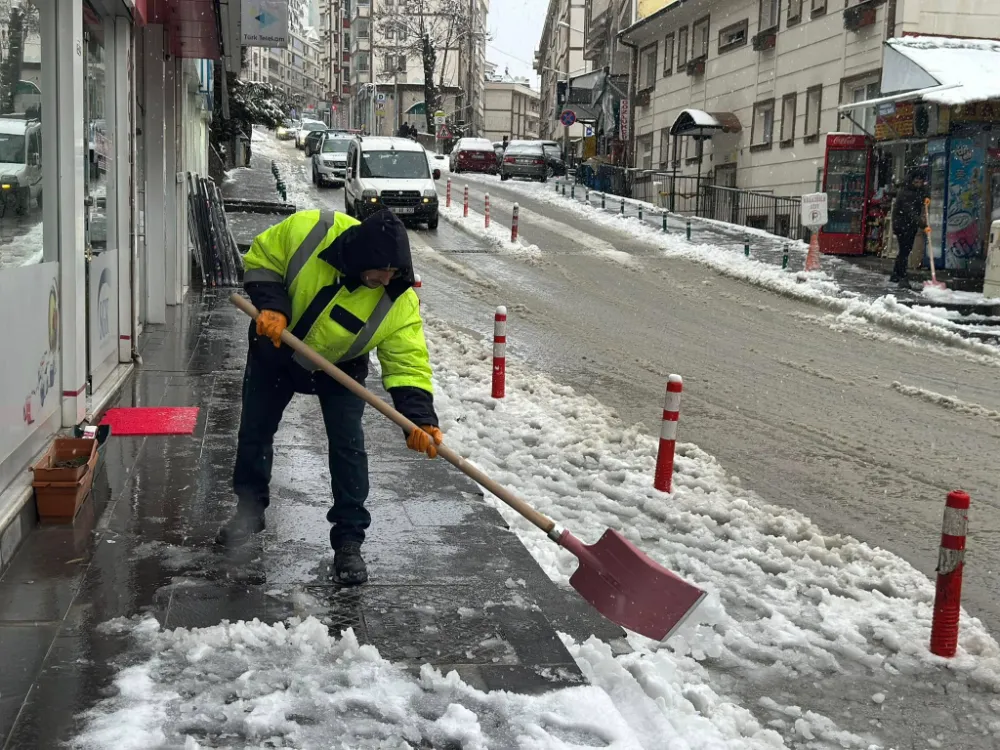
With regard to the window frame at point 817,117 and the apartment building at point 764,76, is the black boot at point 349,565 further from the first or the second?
the window frame at point 817,117

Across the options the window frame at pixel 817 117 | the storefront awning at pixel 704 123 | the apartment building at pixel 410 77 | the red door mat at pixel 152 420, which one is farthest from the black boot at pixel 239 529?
the apartment building at pixel 410 77

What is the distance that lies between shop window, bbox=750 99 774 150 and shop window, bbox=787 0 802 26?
86.6 inches

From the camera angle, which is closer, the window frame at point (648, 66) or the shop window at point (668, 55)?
the shop window at point (668, 55)

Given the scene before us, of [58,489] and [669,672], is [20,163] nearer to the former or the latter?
[58,489]

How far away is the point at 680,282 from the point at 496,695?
16.2 m

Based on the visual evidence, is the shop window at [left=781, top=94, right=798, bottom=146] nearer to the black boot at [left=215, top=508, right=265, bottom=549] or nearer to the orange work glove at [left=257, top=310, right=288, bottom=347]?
the black boot at [left=215, top=508, right=265, bottom=549]

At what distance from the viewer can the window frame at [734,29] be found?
3269cm

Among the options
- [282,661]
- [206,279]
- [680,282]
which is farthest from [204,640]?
[680,282]

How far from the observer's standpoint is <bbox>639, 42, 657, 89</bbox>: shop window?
41.6 meters

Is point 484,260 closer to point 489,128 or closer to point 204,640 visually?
point 204,640

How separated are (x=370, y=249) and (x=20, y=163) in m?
2.47

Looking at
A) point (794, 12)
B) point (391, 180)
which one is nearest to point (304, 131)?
point (391, 180)

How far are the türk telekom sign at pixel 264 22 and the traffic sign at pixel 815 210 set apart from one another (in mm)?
10062

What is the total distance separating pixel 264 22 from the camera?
50.2 feet
